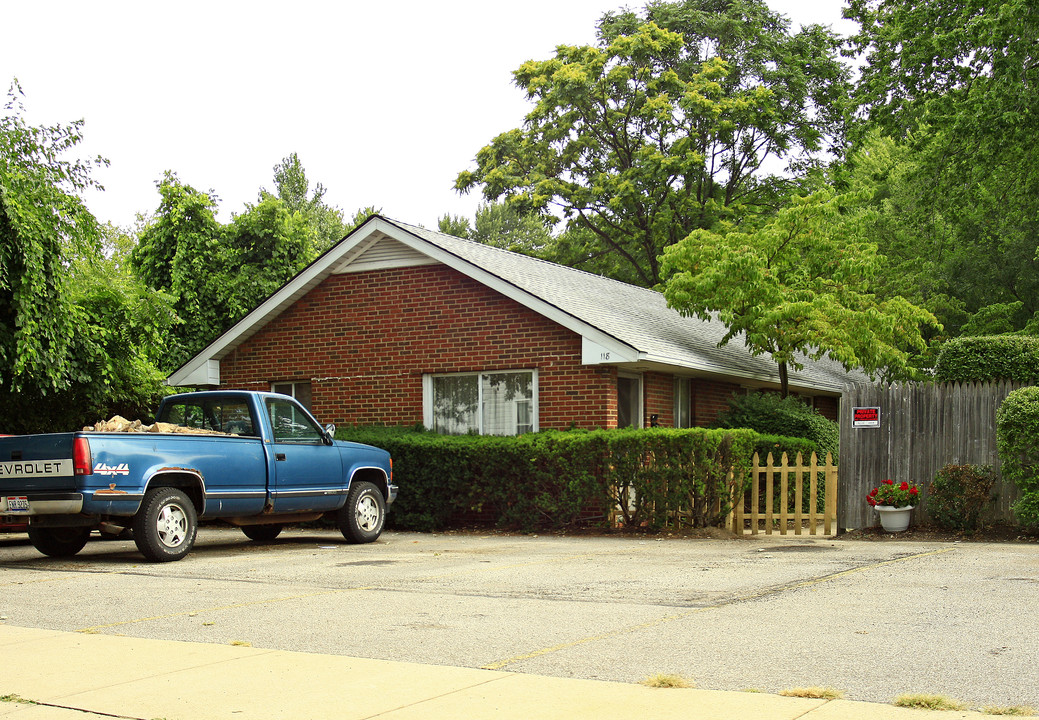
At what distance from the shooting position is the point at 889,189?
140 ft

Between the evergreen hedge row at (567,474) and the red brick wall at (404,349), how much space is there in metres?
1.42

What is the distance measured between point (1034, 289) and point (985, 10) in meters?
11.5

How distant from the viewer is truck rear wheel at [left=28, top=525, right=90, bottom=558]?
1269 cm

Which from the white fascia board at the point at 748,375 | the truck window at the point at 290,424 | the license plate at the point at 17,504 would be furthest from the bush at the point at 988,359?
the license plate at the point at 17,504

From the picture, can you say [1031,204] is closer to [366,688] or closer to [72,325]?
[72,325]

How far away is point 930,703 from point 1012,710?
352 mm

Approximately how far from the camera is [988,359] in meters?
15.8

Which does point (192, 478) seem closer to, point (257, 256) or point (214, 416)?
point (214, 416)

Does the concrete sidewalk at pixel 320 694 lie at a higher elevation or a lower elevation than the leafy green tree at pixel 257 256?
lower

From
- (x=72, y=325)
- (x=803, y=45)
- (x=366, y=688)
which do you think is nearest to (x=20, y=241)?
(x=72, y=325)

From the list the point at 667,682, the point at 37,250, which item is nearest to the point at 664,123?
the point at 37,250

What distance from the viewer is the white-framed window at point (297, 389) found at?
20095mm

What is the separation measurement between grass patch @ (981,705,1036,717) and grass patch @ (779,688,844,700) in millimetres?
666

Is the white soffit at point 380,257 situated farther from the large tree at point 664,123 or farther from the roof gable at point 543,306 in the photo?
the large tree at point 664,123
